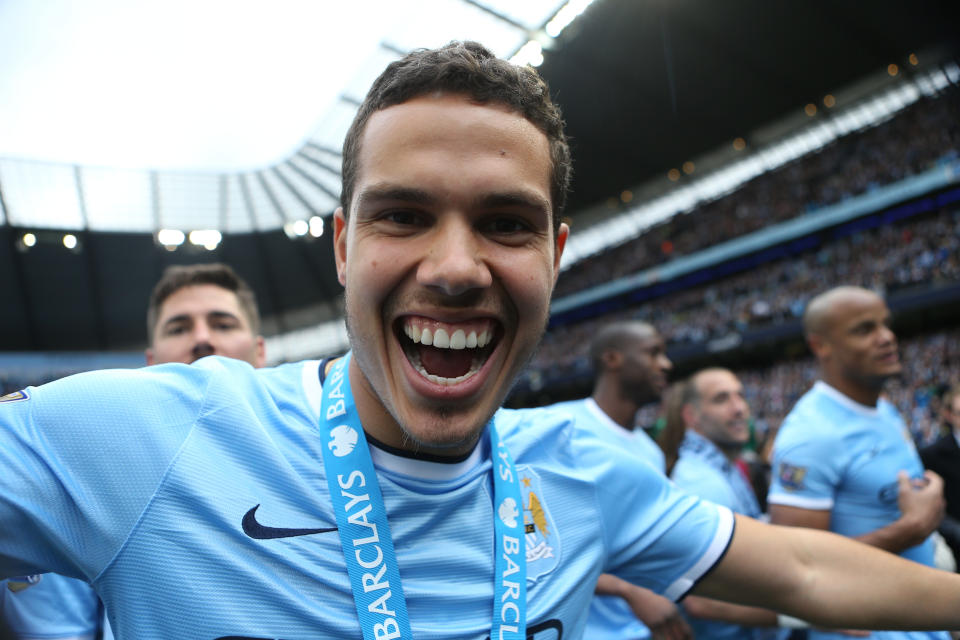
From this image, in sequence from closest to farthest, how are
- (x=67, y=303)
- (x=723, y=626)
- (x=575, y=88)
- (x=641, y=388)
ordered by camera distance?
(x=723, y=626), (x=641, y=388), (x=575, y=88), (x=67, y=303)

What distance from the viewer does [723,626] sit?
3301 mm

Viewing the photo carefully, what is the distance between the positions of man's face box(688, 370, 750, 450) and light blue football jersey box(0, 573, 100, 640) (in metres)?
3.92

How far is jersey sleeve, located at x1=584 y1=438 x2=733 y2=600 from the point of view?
156 cm

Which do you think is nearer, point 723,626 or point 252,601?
point 252,601

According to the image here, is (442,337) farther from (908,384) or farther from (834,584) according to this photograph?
(908,384)

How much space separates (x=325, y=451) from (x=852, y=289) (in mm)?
3471

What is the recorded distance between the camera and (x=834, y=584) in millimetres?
1534

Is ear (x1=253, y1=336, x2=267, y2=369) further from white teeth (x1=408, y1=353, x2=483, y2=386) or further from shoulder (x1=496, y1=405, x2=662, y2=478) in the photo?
white teeth (x1=408, y1=353, x2=483, y2=386)

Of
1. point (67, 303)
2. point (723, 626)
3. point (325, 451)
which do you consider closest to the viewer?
point (325, 451)

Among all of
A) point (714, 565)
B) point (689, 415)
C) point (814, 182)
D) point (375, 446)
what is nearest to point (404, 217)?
point (375, 446)

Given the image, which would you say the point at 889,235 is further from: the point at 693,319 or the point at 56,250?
the point at 56,250

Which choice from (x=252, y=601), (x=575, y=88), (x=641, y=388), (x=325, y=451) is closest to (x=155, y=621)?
(x=252, y=601)

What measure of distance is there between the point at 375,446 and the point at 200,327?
1.78 metres

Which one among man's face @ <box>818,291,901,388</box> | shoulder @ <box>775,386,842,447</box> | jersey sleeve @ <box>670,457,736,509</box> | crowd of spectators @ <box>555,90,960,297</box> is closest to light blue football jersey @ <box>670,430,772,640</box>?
jersey sleeve @ <box>670,457,736,509</box>
